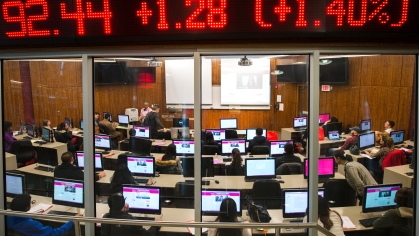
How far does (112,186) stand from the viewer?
4.54m

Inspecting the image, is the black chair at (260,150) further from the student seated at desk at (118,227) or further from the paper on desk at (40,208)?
the paper on desk at (40,208)

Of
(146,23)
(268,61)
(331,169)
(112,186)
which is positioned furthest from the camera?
(268,61)

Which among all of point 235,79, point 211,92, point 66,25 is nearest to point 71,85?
point 211,92

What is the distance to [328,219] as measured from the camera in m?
3.17

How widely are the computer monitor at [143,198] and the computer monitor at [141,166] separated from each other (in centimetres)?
110

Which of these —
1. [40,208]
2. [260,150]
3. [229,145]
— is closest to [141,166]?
[40,208]

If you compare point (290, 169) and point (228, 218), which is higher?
point (290, 169)

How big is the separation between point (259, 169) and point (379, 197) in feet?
5.83

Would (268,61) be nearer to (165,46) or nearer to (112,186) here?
(112,186)

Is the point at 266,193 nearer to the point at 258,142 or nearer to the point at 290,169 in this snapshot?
the point at 290,169

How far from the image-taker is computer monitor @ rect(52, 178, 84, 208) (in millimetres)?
3881

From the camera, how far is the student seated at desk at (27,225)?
10.4 feet

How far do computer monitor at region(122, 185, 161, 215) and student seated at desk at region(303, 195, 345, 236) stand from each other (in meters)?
1.87

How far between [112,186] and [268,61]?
685 centimetres
